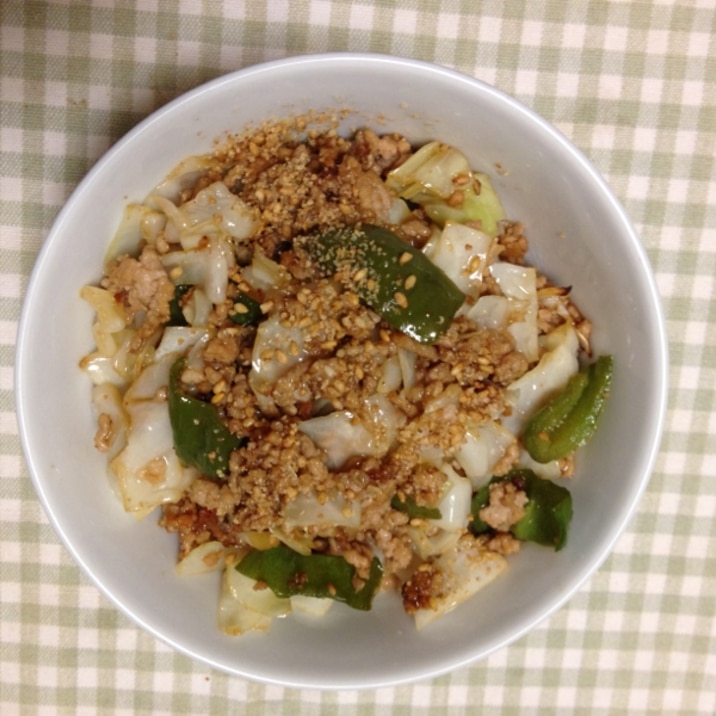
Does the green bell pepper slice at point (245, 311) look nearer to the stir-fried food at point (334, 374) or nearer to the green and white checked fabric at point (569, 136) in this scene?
the stir-fried food at point (334, 374)

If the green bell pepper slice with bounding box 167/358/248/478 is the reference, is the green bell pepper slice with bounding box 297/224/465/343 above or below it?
above

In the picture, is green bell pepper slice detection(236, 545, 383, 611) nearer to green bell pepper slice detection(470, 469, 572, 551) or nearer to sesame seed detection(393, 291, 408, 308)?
green bell pepper slice detection(470, 469, 572, 551)

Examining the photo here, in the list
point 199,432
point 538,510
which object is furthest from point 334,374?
point 538,510

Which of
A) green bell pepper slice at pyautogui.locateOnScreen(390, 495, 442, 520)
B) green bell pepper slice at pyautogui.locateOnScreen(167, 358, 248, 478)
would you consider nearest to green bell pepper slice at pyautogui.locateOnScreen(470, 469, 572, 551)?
green bell pepper slice at pyautogui.locateOnScreen(390, 495, 442, 520)

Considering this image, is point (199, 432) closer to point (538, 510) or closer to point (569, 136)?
point (538, 510)

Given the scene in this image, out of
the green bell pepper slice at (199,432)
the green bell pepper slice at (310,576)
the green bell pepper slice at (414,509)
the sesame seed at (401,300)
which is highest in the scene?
the sesame seed at (401,300)

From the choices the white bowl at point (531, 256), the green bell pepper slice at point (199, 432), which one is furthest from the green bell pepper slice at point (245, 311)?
the white bowl at point (531, 256)
